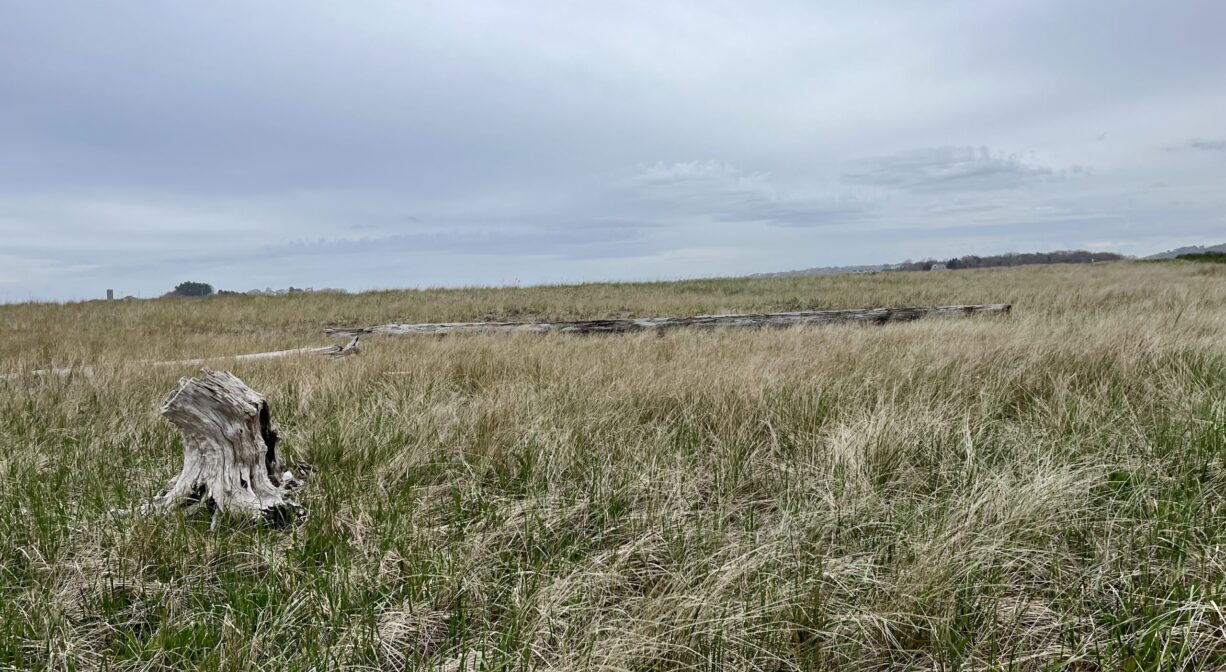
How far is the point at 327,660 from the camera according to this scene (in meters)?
1.69

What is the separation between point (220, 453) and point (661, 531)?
2041 mm

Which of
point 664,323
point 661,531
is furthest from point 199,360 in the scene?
point 664,323

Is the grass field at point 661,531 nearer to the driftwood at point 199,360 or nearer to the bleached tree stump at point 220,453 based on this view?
the bleached tree stump at point 220,453

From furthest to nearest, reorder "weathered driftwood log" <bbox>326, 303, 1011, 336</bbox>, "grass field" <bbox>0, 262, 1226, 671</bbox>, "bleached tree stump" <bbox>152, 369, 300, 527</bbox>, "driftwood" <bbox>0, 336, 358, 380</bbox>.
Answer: "weathered driftwood log" <bbox>326, 303, 1011, 336</bbox> < "driftwood" <bbox>0, 336, 358, 380</bbox> < "bleached tree stump" <bbox>152, 369, 300, 527</bbox> < "grass field" <bbox>0, 262, 1226, 671</bbox>

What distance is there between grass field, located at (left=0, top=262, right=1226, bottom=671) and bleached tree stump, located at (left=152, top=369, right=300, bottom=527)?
163mm

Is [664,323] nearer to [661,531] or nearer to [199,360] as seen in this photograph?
[199,360]

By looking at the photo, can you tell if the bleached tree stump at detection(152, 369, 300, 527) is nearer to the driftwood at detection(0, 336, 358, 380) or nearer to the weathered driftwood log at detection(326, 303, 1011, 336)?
the driftwood at detection(0, 336, 358, 380)

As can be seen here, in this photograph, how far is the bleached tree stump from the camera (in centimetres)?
275

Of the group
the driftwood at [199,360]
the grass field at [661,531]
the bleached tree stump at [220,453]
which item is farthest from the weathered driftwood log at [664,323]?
the bleached tree stump at [220,453]

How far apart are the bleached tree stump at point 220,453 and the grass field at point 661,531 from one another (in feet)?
0.54

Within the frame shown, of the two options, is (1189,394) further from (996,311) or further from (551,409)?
(996,311)

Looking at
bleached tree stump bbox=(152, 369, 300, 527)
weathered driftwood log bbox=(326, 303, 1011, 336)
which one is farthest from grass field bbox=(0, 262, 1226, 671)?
weathered driftwood log bbox=(326, 303, 1011, 336)

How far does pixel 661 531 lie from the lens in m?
2.44

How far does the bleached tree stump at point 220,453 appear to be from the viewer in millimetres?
2754
